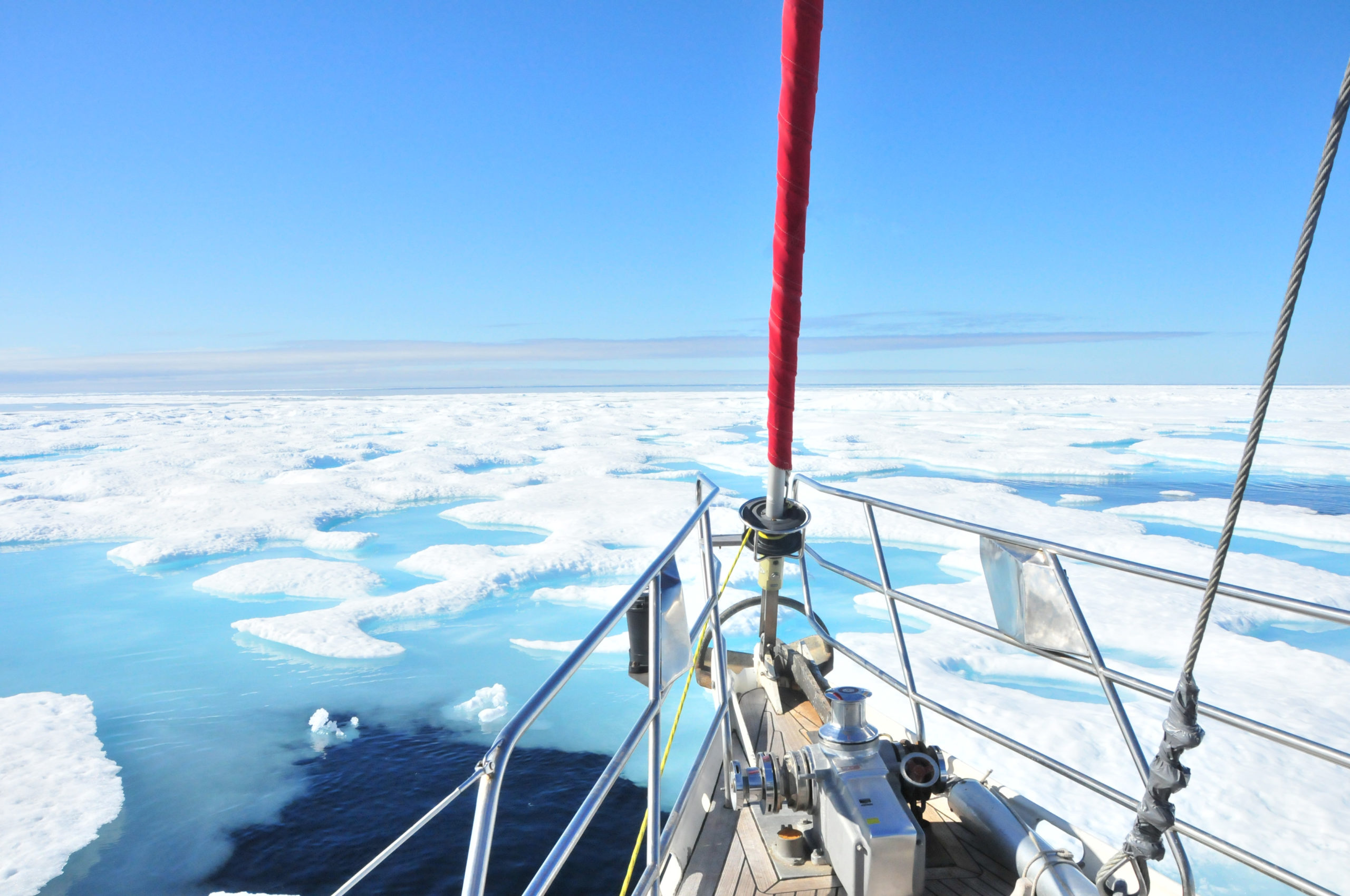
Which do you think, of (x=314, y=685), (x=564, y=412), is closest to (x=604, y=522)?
(x=314, y=685)

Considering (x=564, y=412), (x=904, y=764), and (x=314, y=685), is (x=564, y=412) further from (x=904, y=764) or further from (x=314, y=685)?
(x=904, y=764)

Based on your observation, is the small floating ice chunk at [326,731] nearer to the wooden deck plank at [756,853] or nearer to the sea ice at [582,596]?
the sea ice at [582,596]

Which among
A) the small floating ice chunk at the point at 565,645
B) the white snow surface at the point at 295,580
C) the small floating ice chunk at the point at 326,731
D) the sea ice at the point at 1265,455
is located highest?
the white snow surface at the point at 295,580

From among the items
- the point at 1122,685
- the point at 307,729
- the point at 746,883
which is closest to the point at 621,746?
the point at 746,883

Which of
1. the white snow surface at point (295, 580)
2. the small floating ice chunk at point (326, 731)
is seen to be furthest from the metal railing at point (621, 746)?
the white snow surface at point (295, 580)

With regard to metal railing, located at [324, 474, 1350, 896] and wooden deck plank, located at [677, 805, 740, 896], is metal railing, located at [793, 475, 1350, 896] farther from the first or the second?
wooden deck plank, located at [677, 805, 740, 896]
